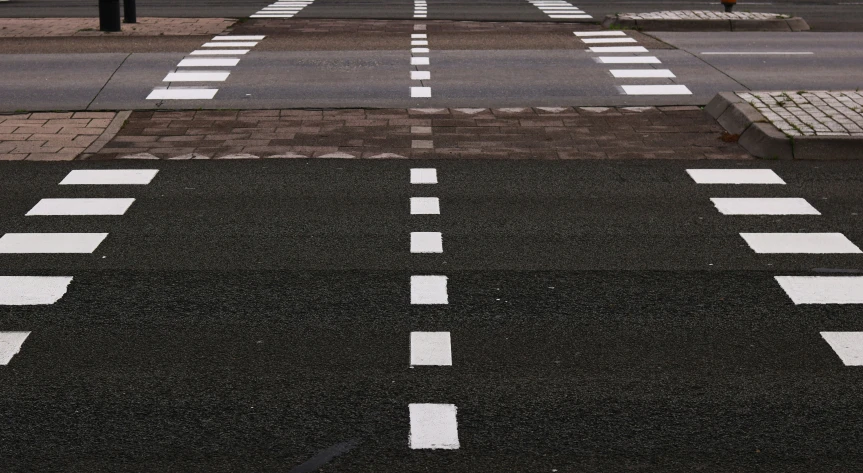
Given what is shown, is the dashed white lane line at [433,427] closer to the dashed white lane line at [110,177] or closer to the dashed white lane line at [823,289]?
the dashed white lane line at [823,289]

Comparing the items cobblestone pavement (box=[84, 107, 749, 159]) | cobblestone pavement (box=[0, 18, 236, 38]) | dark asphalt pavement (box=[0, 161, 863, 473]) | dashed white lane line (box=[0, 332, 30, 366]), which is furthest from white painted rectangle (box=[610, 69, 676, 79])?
dashed white lane line (box=[0, 332, 30, 366])

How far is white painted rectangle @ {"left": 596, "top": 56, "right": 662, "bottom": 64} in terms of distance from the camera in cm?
1800

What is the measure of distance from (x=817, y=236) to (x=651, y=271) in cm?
170

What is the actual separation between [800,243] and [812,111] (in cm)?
488

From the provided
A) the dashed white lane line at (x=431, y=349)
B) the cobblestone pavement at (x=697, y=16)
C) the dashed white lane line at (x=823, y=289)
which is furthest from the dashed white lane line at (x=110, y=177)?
the cobblestone pavement at (x=697, y=16)

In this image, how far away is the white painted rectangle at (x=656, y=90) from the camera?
1545 cm

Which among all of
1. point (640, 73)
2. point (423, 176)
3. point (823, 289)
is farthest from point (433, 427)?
point (640, 73)

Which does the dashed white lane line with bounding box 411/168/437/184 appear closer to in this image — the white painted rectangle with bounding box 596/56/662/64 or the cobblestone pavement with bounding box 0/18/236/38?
the white painted rectangle with bounding box 596/56/662/64

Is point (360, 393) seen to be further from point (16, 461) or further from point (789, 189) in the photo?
point (789, 189)

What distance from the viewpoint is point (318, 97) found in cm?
1497

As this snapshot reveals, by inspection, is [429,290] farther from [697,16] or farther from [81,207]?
[697,16]

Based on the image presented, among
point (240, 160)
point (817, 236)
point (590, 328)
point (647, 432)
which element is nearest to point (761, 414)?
point (647, 432)

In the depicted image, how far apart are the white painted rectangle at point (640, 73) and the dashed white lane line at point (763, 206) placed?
23.0 ft

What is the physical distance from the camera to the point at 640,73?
16953mm
